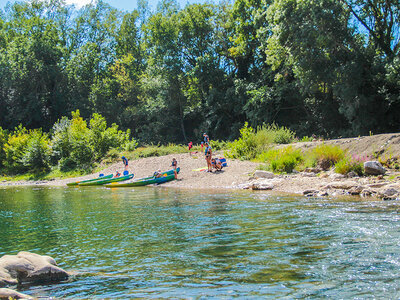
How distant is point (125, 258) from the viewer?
665cm

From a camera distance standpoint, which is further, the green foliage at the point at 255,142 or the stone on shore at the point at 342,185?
the green foliage at the point at 255,142

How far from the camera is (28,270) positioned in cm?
546

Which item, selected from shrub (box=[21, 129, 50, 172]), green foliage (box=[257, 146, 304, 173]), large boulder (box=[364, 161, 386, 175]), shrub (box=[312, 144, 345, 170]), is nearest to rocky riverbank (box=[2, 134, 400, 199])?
large boulder (box=[364, 161, 386, 175])

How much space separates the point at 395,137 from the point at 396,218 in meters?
8.83

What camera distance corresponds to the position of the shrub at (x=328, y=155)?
55.2ft

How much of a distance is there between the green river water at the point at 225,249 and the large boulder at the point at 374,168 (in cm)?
340

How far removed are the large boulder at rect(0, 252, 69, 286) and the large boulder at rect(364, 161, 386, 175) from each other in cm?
1165

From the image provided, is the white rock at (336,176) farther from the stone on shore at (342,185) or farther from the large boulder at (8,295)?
the large boulder at (8,295)

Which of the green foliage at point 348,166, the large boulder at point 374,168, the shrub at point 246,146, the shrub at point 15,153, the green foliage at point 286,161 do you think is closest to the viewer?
the large boulder at point 374,168

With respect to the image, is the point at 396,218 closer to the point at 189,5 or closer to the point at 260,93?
the point at 260,93

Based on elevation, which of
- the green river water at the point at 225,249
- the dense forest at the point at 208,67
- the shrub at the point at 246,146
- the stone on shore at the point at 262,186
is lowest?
the green river water at the point at 225,249

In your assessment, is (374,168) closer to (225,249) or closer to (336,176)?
(336,176)

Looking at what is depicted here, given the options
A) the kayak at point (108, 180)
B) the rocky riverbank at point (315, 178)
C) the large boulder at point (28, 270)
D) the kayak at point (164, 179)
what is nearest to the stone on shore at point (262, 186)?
the rocky riverbank at point (315, 178)

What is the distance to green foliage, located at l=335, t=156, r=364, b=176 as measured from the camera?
47.9ft
